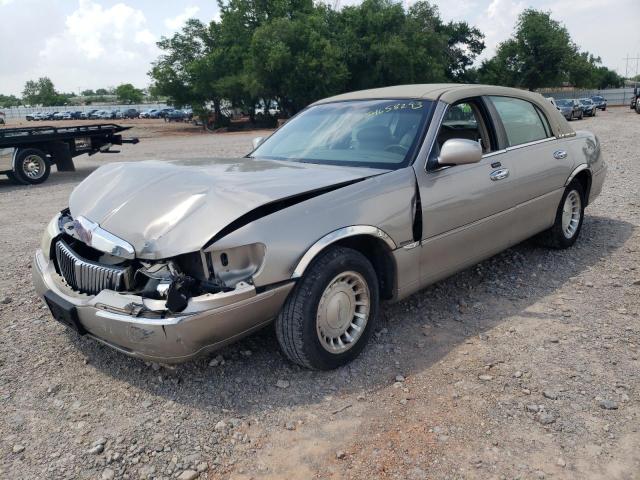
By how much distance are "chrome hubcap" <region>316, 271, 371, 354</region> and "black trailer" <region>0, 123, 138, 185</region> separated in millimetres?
11210

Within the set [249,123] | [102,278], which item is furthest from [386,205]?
[249,123]

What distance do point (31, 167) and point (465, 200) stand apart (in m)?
11.3

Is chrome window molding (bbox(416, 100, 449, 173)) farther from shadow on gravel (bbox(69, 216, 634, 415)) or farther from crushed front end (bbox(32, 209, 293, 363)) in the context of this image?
crushed front end (bbox(32, 209, 293, 363))

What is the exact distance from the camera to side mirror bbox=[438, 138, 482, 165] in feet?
11.8

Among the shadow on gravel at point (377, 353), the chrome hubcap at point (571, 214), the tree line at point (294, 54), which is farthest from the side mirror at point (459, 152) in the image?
the tree line at point (294, 54)

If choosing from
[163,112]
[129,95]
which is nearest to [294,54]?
[163,112]

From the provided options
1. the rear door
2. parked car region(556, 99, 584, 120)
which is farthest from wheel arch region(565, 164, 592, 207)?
parked car region(556, 99, 584, 120)

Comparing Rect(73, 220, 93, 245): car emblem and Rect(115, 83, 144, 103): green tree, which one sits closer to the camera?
Rect(73, 220, 93, 245): car emblem

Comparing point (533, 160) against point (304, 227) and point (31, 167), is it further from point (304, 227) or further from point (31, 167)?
point (31, 167)

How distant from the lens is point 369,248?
11.8 ft

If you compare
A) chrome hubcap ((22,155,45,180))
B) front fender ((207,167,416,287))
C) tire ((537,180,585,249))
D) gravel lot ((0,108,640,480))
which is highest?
Answer: chrome hubcap ((22,155,45,180))

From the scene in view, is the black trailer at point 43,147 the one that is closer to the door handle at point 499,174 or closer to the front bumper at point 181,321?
the front bumper at point 181,321

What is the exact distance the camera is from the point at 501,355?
350 centimetres

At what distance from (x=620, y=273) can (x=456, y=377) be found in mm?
2502
